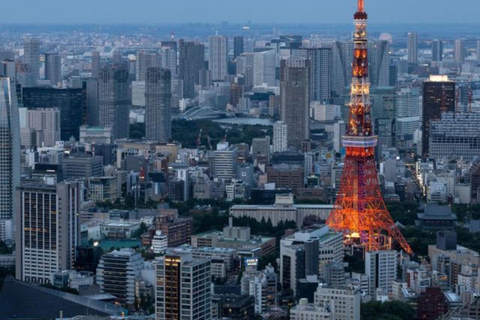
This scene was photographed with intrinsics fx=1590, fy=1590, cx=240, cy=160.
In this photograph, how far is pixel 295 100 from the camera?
33.0 metres

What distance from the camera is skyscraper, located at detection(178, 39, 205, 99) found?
4720 centimetres

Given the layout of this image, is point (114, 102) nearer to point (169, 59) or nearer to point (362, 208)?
point (362, 208)

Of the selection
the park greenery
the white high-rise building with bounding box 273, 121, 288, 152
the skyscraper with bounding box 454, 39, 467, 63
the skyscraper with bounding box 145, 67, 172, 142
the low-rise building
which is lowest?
the park greenery

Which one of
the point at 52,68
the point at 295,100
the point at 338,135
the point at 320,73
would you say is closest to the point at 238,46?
the point at 52,68

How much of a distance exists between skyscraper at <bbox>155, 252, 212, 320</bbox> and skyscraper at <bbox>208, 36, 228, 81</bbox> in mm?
37761

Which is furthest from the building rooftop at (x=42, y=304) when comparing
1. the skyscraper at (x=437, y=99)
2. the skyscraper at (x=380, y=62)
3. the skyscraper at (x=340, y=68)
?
the skyscraper at (x=380, y=62)

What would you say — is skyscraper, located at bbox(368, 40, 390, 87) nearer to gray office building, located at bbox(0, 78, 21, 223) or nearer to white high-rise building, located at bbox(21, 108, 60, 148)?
white high-rise building, located at bbox(21, 108, 60, 148)

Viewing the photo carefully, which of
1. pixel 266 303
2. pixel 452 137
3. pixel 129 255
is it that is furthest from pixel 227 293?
pixel 452 137

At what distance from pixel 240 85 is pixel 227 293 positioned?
108ft

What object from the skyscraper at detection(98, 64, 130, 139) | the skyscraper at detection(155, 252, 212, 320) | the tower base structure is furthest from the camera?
the skyscraper at detection(98, 64, 130, 139)

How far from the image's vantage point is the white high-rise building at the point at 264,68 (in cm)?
4919

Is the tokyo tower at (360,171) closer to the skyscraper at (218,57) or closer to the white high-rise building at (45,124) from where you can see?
the white high-rise building at (45,124)

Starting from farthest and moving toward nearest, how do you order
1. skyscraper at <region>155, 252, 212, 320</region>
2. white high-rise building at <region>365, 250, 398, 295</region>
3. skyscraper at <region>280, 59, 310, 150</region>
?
1. skyscraper at <region>280, 59, 310, 150</region>
2. white high-rise building at <region>365, 250, 398, 295</region>
3. skyscraper at <region>155, 252, 212, 320</region>

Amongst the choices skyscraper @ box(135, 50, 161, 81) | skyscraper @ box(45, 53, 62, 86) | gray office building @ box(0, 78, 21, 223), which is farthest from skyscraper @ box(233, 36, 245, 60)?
gray office building @ box(0, 78, 21, 223)
